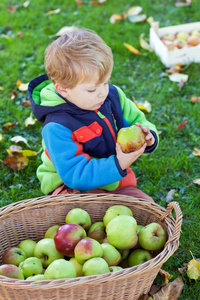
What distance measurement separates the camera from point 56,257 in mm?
1969

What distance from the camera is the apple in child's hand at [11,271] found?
5.81 feet

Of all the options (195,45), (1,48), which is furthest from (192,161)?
(1,48)

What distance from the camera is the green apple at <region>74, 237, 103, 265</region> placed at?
5.90 ft

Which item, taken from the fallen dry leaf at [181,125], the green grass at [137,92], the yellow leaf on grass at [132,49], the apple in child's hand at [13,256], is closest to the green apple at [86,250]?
the apple in child's hand at [13,256]

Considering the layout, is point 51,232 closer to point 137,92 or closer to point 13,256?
point 13,256

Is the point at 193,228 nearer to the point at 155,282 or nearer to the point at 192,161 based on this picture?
the point at 155,282

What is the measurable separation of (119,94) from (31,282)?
4.53 feet

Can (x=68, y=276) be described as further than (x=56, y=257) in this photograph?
No

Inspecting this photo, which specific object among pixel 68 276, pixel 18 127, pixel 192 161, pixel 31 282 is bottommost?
pixel 192 161

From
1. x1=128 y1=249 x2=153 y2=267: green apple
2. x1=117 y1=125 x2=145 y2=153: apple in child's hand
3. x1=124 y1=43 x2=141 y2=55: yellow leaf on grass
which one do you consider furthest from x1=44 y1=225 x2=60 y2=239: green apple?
x1=124 y1=43 x2=141 y2=55: yellow leaf on grass

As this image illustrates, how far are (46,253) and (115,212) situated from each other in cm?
43

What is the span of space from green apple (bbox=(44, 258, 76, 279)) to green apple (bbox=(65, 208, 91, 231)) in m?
0.35

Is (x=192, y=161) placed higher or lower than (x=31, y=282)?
lower

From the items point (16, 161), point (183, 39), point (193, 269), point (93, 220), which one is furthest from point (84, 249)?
point (183, 39)
